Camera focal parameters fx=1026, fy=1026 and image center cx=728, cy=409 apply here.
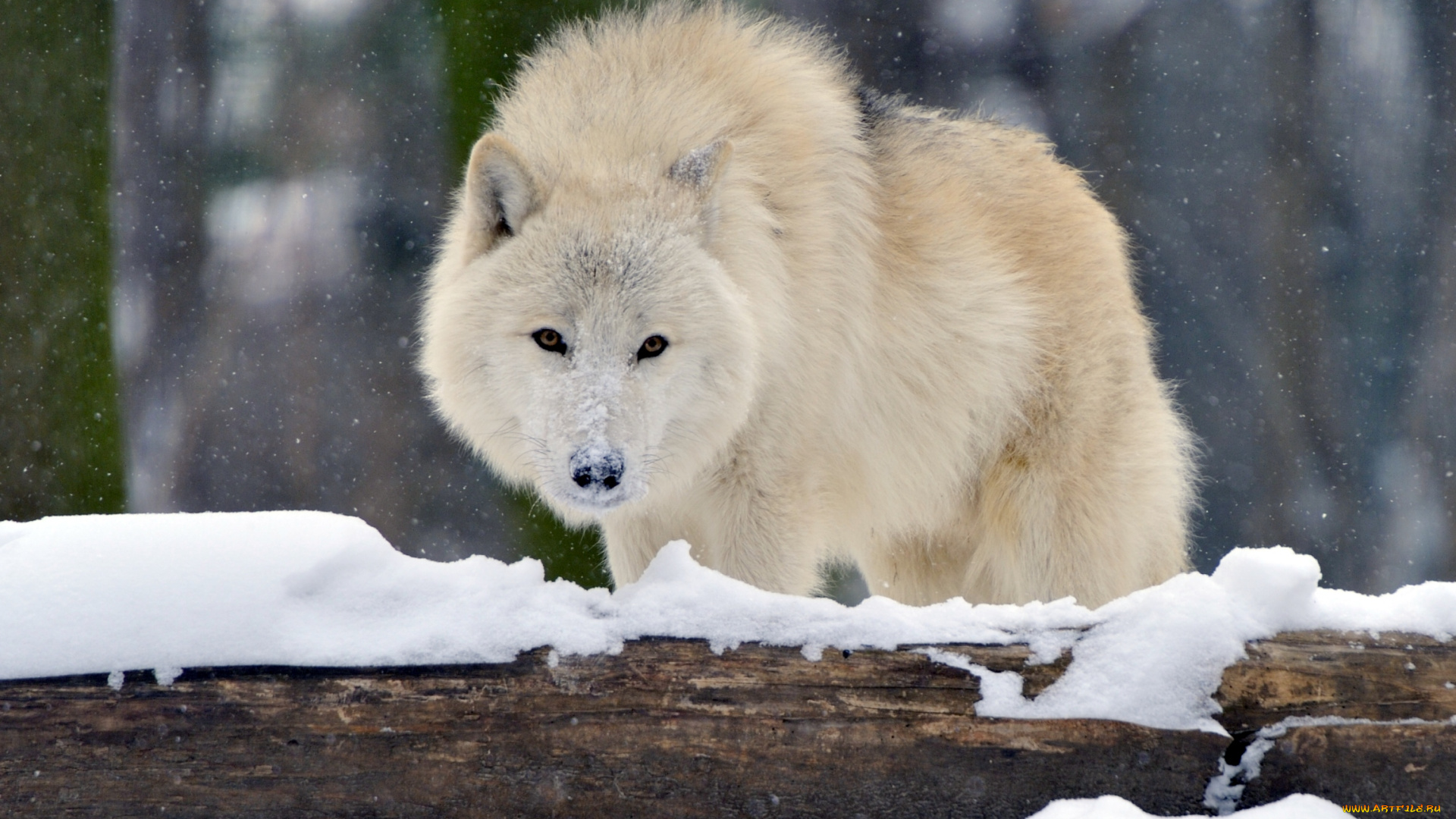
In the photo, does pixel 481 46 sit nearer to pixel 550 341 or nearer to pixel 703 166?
pixel 703 166

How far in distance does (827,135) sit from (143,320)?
4.93 metres

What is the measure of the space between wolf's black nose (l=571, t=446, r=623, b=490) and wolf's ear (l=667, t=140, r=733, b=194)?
91cm

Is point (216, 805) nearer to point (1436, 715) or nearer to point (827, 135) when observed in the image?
point (1436, 715)

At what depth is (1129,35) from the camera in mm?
8133

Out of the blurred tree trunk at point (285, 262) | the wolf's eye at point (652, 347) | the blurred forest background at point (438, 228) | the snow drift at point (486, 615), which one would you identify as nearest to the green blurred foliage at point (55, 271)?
the blurred forest background at point (438, 228)

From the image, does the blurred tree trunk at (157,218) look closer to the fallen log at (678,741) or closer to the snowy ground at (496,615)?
the snowy ground at (496,615)

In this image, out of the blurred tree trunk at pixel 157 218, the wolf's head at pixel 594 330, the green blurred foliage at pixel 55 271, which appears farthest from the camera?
the blurred tree trunk at pixel 157 218

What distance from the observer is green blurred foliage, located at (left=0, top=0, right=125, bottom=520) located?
5.09 metres

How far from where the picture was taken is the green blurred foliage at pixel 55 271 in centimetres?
509

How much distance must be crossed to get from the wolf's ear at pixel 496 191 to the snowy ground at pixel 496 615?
3.57ft

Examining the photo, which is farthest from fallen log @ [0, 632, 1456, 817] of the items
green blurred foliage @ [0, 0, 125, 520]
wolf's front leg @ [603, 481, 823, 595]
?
green blurred foliage @ [0, 0, 125, 520]

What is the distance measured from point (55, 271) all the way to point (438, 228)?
214cm

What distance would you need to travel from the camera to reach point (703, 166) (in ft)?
9.86

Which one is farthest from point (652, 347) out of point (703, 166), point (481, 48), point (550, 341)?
point (481, 48)
